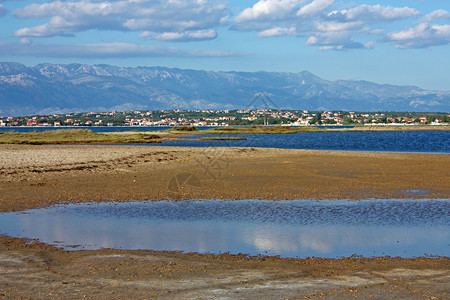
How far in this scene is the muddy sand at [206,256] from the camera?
957cm

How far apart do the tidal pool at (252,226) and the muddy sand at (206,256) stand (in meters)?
1.02

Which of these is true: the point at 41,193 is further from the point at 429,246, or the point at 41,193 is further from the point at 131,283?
the point at 429,246

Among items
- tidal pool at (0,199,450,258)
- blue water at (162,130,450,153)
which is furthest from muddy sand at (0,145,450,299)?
blue water at (162,130,450,153)

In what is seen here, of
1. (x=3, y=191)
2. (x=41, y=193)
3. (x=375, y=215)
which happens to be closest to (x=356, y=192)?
(x=375, y=215)

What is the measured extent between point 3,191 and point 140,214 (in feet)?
26.9

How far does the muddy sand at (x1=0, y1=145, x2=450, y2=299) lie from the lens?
957 centimetres

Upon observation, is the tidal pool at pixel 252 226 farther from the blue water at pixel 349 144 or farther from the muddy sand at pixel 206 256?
the blue water at pixel 349 144

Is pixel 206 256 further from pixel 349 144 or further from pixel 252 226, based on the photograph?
pixel 349 144

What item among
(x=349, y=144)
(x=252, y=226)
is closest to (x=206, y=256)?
(x=252, y=226)

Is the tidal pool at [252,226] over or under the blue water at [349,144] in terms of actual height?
over

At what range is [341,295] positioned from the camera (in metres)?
9.13

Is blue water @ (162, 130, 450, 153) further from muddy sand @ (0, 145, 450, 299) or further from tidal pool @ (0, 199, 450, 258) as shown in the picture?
tidal pool @ (0, 199, 450, 258)

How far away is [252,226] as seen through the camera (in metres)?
16.1

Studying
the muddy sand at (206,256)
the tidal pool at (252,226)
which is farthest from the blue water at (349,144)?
the tidal pool at (252,226)
